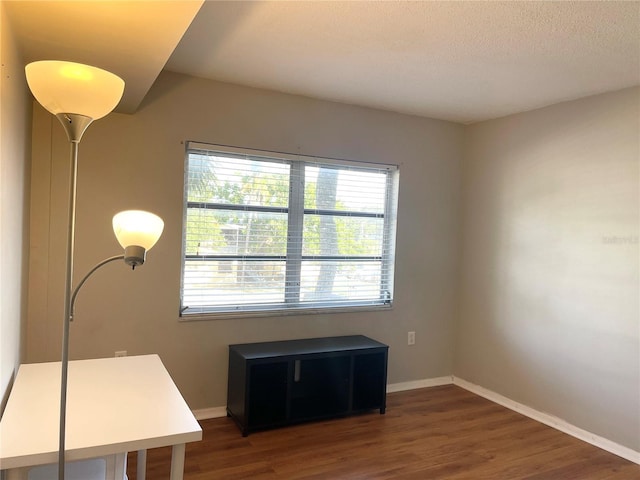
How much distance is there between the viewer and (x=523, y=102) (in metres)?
3.45

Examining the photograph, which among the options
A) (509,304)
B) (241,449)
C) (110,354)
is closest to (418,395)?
(509,304)

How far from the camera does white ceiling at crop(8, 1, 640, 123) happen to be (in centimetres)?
178

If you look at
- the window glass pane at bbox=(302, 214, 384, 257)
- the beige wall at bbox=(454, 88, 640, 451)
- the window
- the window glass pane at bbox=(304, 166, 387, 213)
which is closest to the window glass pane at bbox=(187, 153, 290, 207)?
the window

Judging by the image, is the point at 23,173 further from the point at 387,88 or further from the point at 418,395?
the point at 418,395

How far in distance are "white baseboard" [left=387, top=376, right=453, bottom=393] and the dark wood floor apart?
0.42 m

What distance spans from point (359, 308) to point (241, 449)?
143 centimetres

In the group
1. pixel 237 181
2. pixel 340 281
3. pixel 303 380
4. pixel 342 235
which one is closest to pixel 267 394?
pixel 303 380

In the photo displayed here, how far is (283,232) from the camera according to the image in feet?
11.5

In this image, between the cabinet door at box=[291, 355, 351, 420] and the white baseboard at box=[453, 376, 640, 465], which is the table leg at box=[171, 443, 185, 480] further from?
the white baseboard at box=[453, 376, 640, 465]

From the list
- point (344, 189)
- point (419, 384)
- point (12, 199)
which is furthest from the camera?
point (419, 384)

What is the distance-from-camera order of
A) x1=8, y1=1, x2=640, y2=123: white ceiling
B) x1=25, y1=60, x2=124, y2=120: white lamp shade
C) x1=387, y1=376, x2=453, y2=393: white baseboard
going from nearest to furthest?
x1=25, y1=60, x2=124, y2=120: white lamp shade < x1=8, y1=1, x2=640, y2=123: white ceiling < x1=387, y1=376, x2=453, y2=393: white baseboard

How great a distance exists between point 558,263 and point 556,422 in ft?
3.75

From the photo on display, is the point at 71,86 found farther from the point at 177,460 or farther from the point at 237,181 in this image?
the point at 237,181

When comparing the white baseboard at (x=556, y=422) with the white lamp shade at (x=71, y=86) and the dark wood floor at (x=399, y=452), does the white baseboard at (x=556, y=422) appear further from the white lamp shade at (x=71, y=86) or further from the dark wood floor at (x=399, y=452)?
the white lamp shade at (x=71, y=86)
